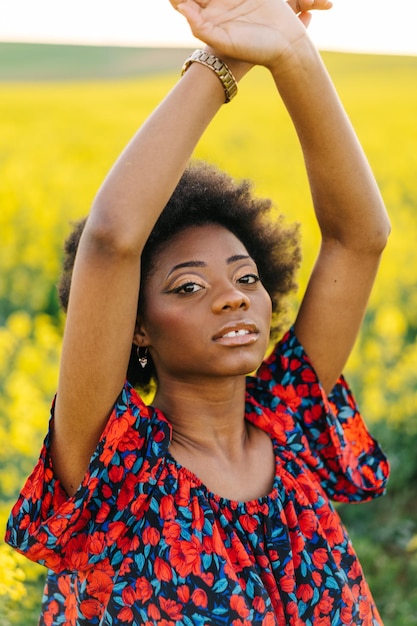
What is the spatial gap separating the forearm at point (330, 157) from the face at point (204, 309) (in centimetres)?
29

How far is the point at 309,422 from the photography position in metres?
2.49

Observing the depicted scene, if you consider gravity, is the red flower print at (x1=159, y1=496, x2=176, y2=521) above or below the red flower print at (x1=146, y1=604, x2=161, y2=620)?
above

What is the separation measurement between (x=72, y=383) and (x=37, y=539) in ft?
1.16

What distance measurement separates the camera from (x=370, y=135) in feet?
38.3

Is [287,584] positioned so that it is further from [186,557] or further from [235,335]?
[235,335]

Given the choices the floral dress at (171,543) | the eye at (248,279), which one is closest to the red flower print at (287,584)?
the floral dress at (171,543)

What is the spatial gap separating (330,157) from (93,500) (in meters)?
1.00

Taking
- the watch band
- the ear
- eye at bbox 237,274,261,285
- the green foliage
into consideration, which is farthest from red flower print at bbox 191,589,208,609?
the watch band

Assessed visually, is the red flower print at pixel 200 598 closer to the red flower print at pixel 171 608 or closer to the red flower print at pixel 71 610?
the red flower print at pixel 171 608

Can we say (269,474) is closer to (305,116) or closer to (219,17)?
(305,116)

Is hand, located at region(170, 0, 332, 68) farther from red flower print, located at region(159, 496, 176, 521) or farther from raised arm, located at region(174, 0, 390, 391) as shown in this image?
red flower print, located at region(159, 496, 176, 521)

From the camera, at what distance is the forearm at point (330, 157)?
2168 millimetres

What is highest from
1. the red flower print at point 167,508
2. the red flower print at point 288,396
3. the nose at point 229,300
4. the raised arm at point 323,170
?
the raised arm at point 323,170

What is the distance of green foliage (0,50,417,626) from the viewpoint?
4.39m
